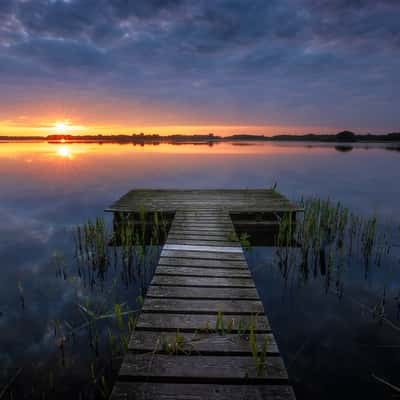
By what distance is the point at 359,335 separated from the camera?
444 centimetres

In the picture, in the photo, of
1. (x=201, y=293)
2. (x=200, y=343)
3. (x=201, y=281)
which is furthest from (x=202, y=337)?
(x=201, y=281)

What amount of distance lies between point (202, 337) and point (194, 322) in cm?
29

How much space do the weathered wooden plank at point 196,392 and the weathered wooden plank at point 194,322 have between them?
0.65m

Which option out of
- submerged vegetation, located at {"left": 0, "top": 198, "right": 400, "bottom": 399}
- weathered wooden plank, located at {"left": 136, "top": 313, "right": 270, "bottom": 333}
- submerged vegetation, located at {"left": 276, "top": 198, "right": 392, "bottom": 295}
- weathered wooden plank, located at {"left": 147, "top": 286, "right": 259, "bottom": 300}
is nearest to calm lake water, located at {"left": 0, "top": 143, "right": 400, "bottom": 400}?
submerged vegetation, located at {"left": 0, "top": 198, "right": 400, "bottom": 399}

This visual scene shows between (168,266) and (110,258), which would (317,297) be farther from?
(110,258)

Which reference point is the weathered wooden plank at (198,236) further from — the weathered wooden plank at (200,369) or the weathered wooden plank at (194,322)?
the weathered wooden plank at (200,369)

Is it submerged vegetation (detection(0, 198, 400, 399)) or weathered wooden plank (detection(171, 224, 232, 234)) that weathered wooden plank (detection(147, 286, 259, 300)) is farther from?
weathered wooden plank (detection(171, 224, 232, 234))

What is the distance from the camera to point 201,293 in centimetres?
383

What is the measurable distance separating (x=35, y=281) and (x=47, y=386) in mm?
3292

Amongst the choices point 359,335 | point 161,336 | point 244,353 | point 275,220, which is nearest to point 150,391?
point 161,336

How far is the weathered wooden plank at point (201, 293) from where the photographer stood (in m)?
3.73

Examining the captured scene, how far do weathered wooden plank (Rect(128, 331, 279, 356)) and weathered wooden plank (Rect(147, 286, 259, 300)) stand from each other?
79cm

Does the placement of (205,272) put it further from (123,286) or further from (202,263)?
(123,286)

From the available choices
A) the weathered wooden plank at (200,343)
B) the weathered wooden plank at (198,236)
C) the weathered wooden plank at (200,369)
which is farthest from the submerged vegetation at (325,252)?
the weathered wooden plank at (200,369)
